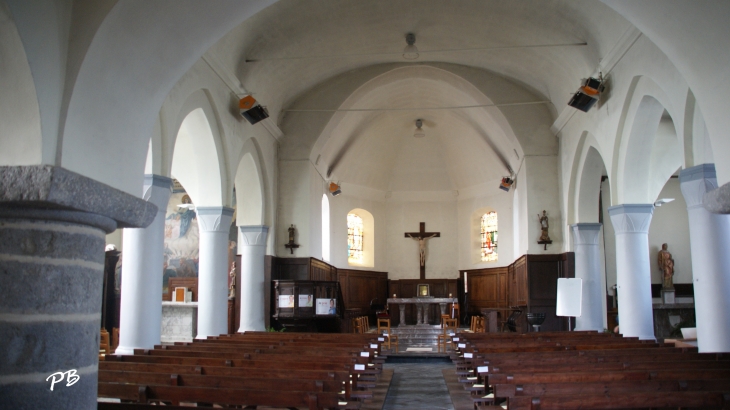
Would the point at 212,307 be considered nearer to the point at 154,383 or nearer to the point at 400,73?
the point at 154,383

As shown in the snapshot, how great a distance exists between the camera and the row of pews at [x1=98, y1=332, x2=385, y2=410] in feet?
17.7

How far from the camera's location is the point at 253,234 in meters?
15.1

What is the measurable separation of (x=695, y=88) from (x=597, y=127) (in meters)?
7.26

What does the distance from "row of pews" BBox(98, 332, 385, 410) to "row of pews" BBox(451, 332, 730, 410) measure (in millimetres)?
1405

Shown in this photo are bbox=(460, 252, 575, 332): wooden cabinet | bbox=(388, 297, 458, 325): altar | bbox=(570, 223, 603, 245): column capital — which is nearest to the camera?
bbox=(570, 223, 603, 245): column capital

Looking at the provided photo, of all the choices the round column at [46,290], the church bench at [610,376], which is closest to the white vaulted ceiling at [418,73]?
the church bench at [610,376]

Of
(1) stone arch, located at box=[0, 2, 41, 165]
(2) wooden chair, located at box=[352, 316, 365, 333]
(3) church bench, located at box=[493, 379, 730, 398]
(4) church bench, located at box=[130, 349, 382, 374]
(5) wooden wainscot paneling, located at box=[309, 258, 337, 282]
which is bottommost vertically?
(2) wooden chair, located at box=[352, 316, 365, 333]

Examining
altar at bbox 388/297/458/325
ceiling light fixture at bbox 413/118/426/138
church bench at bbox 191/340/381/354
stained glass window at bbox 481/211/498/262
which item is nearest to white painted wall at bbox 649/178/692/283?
stained glass window at bbox 481/211/498/262

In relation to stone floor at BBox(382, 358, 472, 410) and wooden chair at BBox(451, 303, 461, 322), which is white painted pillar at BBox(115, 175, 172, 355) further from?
wooden chair at BBox(451, 303, 461, 322)

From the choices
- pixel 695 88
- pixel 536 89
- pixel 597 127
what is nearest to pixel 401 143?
pixel 536 89

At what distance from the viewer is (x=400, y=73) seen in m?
16.6

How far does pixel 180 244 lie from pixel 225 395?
14.6 metres

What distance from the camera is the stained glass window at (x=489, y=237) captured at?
21.9m

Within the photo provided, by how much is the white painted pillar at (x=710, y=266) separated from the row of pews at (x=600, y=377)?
650 mm
